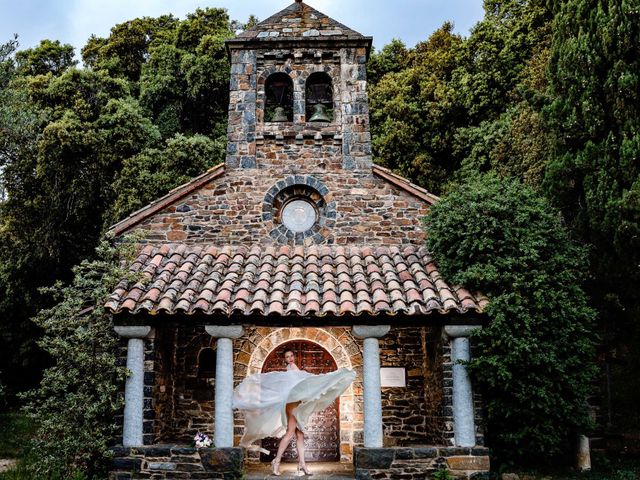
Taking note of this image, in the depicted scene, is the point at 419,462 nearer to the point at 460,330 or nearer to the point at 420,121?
the point at 460,330

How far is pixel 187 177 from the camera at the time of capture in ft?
53.2

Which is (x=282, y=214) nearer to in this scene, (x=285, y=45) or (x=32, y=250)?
(x=285, y=45)

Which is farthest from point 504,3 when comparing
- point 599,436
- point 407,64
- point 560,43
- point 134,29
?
point 599,436

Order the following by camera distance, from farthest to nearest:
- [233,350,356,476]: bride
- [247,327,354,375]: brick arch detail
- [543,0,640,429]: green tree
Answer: [247,327,354,375]: brick arch detail < [543,0,640,429]: green tree < [233,350,356,476]: bride

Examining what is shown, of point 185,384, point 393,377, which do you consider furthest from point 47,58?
point 393,377

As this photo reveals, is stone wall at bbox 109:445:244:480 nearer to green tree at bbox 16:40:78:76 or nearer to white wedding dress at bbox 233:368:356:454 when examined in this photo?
white wedding dress at bbox 233:368:356:454

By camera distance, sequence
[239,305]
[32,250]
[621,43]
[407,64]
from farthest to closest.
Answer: [407,64], [32,250], [621,43], [239,305]

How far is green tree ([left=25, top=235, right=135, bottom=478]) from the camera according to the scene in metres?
8.09

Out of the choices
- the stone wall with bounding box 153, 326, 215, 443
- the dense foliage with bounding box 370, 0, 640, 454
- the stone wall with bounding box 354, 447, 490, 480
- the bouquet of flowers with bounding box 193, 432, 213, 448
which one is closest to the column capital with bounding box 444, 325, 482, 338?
the dense foliage with bounding box 370, 0, 640, 454

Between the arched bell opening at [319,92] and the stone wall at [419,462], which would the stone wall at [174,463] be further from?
the arched bell opening at [319,92]

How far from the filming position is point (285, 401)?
8273 millimetres

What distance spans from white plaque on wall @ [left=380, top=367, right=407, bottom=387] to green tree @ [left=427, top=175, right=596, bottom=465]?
5.35ft

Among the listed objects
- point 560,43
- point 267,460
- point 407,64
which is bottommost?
point 267,460

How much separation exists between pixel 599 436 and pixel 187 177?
11740 mm
